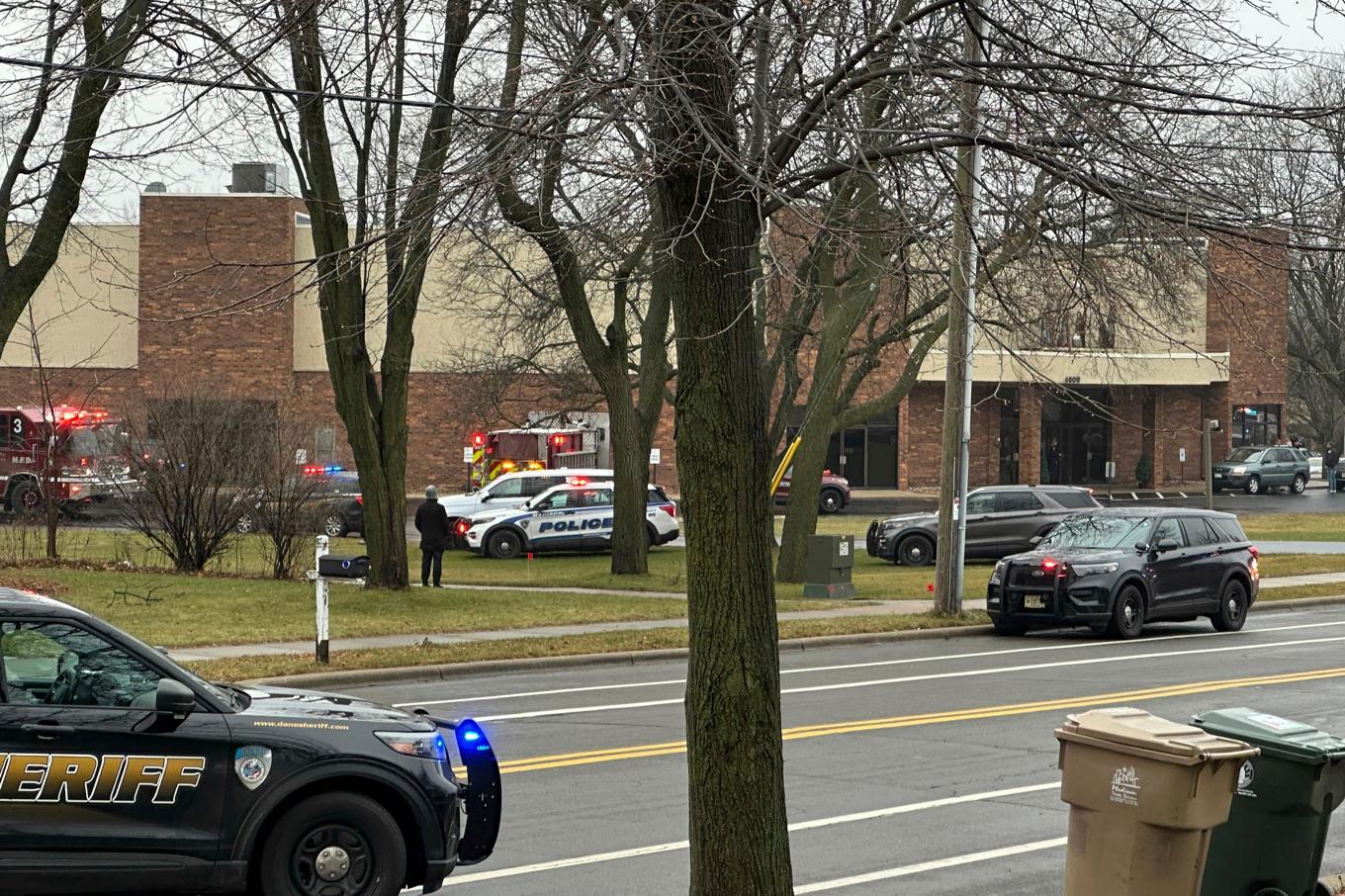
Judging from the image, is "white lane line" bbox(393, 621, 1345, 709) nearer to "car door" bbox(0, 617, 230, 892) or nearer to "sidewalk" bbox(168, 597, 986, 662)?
"sidewalk" bbox(168, 597, 986, 662)

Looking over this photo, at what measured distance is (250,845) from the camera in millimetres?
7168

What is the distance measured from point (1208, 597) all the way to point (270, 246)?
3966 centimetres

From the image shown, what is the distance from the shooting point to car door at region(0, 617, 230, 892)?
6902 millimetres

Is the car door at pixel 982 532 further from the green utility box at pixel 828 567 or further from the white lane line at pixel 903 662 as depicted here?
the white lane line at pixel 903 662

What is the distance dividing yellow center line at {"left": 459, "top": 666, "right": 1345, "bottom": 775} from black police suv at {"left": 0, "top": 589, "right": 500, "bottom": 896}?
10.9ft

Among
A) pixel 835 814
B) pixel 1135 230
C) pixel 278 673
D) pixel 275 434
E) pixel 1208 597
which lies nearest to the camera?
pixel 1135 230

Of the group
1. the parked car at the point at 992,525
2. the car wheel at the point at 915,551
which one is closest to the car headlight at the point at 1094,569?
the parked car at the point at 992,525

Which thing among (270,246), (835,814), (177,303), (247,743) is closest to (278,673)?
(835,814)

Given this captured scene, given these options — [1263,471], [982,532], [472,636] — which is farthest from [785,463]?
[1263,471]

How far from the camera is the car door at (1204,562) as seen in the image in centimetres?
2203

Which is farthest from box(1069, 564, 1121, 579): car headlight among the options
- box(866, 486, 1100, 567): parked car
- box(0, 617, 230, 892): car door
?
box(0, 617, 230, 892): car door

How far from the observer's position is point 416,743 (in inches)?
299

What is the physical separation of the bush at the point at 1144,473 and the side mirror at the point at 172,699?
6133 cm

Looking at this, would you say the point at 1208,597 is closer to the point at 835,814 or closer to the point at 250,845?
the point at 835,814
